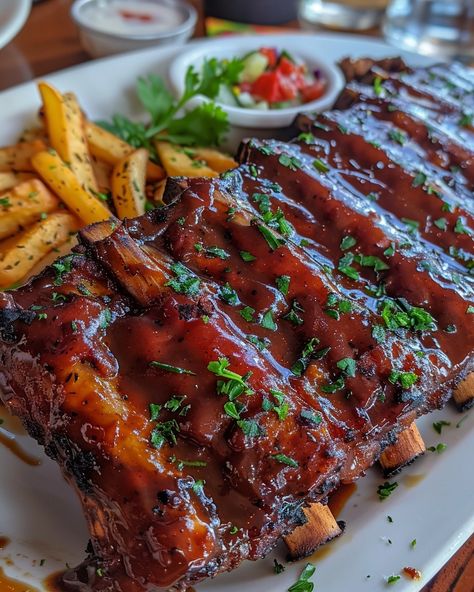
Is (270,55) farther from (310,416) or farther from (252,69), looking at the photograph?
(310,416)

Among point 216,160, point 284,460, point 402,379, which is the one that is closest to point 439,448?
point 402,379

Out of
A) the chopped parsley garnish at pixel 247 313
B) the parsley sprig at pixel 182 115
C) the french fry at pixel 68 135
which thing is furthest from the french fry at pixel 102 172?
the chopped parsley garnish at pixel 247 313

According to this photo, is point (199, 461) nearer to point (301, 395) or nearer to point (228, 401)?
point (228, 401)

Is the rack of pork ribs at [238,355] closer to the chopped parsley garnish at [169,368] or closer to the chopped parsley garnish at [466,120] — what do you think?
the chopped parsley garnish at [169,368]

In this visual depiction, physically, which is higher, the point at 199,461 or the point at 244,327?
the point at 244,327

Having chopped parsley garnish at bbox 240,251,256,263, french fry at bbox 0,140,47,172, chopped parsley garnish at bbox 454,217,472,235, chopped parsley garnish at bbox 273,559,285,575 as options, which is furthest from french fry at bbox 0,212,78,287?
chopped parsley garnish at bbox 454,217,472,235

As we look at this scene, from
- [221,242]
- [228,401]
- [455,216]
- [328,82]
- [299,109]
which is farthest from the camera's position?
[328,82]

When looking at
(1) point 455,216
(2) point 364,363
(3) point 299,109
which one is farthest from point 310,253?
(3) point 299,109
